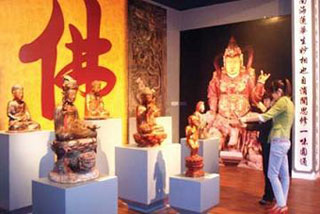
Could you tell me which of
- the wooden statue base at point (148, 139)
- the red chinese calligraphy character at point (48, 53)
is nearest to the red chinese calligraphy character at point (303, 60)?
the wooden statue base at point (148, 139)

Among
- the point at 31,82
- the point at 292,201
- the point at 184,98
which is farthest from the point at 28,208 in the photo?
the point at 184,98

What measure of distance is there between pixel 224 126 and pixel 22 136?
386 cm

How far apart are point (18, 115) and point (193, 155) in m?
1.88

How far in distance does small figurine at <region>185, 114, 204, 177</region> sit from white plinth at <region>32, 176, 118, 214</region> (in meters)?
0.96

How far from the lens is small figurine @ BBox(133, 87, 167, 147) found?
3.85m

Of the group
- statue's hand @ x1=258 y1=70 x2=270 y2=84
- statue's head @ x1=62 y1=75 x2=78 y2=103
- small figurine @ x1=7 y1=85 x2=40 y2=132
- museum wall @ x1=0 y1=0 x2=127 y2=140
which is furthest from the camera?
statue's hand @ x1=258 y1=70 x2=270 y2=84

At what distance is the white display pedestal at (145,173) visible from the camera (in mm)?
3637

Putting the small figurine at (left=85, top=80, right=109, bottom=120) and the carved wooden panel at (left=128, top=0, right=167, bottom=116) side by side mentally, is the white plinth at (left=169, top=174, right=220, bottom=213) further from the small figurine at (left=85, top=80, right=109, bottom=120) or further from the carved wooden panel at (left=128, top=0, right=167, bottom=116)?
the carved wooden panel at (left=128, top=0, right=167, bottom=116)

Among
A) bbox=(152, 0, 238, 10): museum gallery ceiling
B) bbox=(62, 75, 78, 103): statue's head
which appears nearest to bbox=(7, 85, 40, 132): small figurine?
bbox=(62, 75, 78, 103): statue's head

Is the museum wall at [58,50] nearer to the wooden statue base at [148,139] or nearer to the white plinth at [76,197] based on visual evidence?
the wooden statue base at [148,139]

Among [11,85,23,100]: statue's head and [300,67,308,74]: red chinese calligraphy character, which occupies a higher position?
[300,67,308,74]: red chinese calligraphy character

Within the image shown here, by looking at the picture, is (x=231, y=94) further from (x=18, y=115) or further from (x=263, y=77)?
(x=18, y=115)

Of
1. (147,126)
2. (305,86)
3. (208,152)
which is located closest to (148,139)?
(147,126)

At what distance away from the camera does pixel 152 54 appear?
20.4ft
